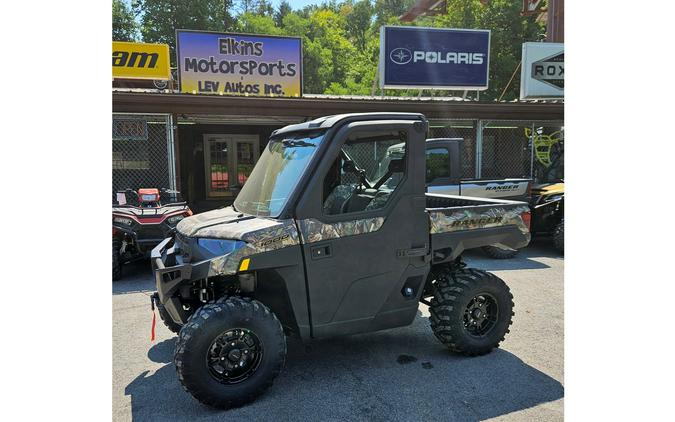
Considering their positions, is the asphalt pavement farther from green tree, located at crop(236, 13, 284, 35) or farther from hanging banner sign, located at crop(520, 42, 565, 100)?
green tree, located at crop(236, 13, 284, 35)

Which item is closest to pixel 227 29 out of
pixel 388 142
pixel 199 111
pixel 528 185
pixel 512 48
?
pixel 512 48

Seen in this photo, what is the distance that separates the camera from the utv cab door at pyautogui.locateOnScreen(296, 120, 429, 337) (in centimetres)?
351

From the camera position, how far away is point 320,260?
138 inches

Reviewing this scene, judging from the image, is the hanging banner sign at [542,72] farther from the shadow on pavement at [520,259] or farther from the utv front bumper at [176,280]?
the utv front bumper at [176,280]

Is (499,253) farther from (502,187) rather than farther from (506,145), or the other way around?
(506,145)

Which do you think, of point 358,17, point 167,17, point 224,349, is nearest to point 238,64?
point 224,349

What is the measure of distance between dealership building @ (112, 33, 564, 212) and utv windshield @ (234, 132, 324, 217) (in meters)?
1.83

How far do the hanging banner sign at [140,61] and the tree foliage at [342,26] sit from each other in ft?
38.1

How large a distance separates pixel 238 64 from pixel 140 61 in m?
2.69

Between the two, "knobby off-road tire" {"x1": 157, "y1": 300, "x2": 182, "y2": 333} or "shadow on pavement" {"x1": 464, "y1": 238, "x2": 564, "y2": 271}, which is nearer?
"knobby off-road tire" {"x1": 157, "y1": 300, "x2": 182, "y2": 333}

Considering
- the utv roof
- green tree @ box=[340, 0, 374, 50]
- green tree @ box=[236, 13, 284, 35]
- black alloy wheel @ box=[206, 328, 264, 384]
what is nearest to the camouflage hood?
black alloy wheel @ box=[206, 328, 264, 384]

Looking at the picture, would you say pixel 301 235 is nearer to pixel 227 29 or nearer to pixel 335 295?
pixel 335 295

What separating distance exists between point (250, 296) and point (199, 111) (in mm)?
7266

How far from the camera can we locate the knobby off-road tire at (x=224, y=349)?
316cm
